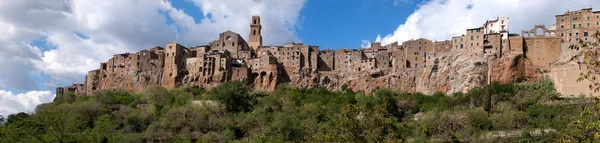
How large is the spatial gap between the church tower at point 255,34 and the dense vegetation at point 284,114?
19102mm

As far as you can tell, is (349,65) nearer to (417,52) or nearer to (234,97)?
(417,52)

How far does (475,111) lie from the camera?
5400 cm

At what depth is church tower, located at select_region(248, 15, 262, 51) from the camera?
3527 inches

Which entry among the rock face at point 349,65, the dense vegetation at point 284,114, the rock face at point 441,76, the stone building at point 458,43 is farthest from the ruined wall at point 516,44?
the stone building at point 458,43

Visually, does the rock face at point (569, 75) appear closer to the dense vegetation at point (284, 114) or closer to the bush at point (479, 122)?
the dense vegetation at point (284, 114)

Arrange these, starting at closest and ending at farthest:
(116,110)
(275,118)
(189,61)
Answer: (275,118)
(116,110)
(189,61)

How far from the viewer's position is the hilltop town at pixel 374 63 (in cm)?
6106

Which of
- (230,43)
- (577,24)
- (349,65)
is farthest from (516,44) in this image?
(230,43)

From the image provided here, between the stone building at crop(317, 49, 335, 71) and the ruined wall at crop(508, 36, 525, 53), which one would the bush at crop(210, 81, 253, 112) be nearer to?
the stone building at crop(317, 49, 335, 71)

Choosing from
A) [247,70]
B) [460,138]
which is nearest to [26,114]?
[247,70]

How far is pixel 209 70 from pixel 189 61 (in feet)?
14.9

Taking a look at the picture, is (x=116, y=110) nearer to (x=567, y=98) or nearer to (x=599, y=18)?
(x=567, y=98)

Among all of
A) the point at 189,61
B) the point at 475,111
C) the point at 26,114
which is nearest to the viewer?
the point at 475,111

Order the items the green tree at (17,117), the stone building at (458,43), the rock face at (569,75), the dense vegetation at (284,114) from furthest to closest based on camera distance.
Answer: the green tree at (17,117) < the stone building at (458,43) < the rock face at (569,75) < the dense vegetation at (284,114)
